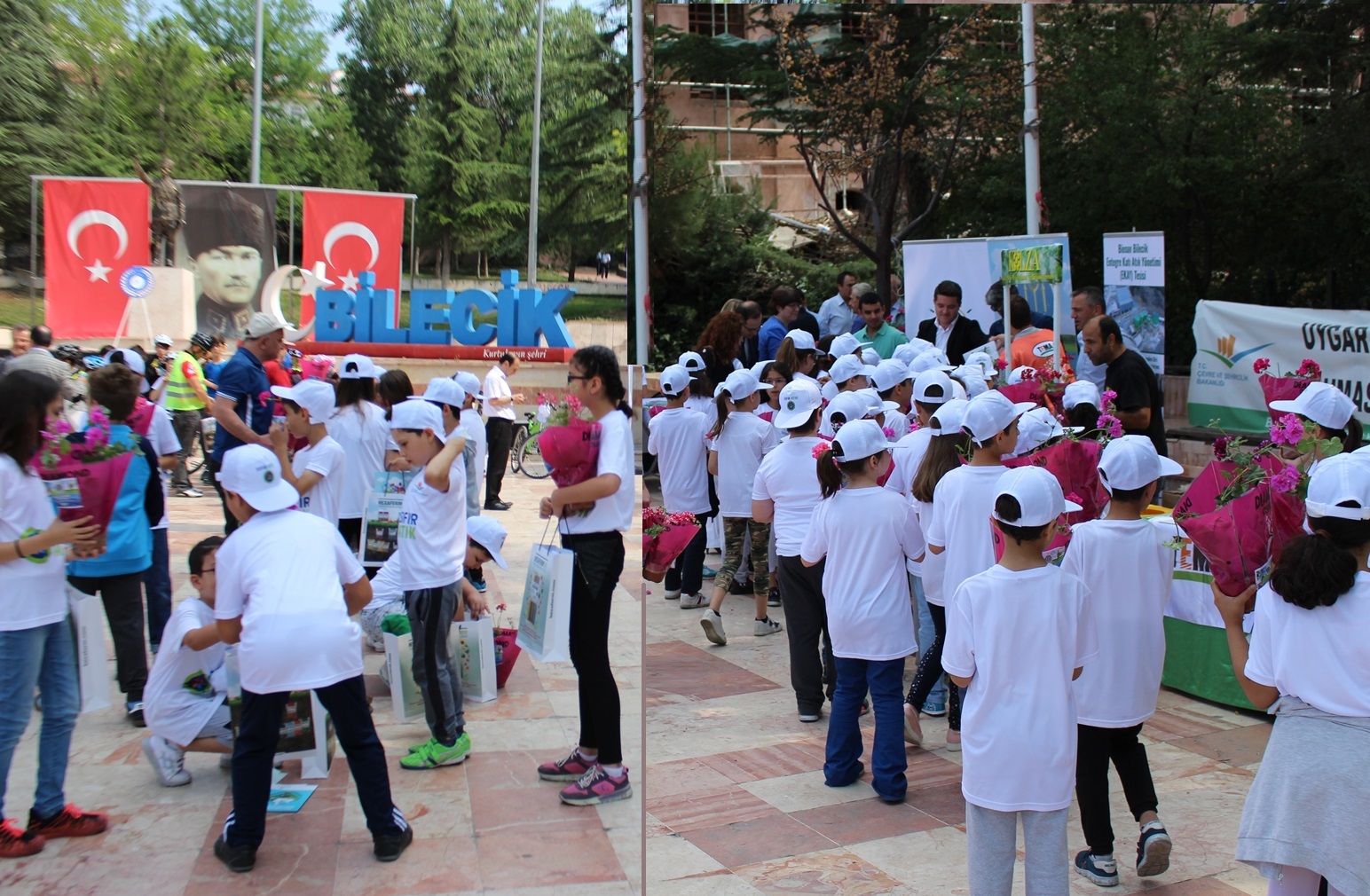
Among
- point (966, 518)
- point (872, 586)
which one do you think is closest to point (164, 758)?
point (872, 586)

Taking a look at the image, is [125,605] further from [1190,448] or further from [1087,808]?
[1190,448]

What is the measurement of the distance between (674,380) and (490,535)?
3.49 metres

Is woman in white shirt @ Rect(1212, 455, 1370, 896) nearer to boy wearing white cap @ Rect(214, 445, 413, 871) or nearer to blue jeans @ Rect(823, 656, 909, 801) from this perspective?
blue jeans @ Rect(823, 656, 909, 801)

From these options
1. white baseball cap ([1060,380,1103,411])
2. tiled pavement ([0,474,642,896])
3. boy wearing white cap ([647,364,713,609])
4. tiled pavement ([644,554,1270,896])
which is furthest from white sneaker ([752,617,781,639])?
tiled pavement ([0,474,642,896])

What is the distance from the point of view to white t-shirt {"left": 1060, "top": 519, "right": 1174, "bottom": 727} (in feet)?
12.3

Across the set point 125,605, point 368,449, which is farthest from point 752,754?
point 125,605

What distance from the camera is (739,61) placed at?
5617 mm

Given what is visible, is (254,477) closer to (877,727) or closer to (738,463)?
(877,727)

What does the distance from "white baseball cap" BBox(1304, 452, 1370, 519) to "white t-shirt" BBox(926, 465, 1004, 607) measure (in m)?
1.46

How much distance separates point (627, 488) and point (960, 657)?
1.08m

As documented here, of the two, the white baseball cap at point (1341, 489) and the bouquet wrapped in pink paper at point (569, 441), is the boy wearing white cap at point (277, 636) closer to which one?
the bouquet wrapped in pink paper at point (569, 441)

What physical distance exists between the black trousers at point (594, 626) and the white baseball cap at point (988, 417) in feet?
4.67

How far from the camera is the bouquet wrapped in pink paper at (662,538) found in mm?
4816

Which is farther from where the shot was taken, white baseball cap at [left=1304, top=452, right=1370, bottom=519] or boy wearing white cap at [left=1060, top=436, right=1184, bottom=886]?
boy wearing white cap at [left=1060, top=436, right=1184, bottom=886]
